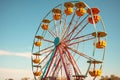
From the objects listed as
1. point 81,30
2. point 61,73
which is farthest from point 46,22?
point 61,73

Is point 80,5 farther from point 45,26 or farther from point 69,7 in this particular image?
point 45,26

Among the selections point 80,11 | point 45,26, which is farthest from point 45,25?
point 80,11

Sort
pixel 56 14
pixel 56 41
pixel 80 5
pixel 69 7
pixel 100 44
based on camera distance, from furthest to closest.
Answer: pixel 56 14 → pixel 69 7 → pixel 56 41 → pixel 80 5 → pixel 100 44

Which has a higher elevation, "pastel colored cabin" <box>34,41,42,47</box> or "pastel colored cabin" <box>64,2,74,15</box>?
"pastel colored cabin" <box>64,2,74,15</box>

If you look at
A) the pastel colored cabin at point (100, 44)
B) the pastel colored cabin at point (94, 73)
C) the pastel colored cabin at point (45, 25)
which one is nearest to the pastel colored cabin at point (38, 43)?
the pastel colored cabin at point (45, 25)

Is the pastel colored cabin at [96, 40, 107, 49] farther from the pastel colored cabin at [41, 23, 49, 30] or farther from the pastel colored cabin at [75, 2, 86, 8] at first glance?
the pastel colored cabin at [41, 23, 49, 30]

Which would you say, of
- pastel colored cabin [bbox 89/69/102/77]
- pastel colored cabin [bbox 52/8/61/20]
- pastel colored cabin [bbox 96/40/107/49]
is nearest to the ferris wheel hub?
pastel colored cabin [bbox 52/8/61/20]

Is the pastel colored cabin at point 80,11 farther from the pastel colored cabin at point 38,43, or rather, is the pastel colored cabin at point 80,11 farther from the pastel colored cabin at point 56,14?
the pastel colored cabin at point 38,43

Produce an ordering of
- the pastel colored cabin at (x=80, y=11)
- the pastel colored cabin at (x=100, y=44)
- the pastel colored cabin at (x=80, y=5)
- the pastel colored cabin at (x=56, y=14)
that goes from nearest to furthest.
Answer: the pastel colored cabin at (x=100, y=44), the pastel colored cabin at (x=80, y=5), the pastel colored cabin at (x=80, y=11), the pastel colored cabin at (x=56, y=14)

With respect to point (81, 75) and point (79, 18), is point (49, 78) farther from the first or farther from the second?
point (79, 18)

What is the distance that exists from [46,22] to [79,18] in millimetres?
4123

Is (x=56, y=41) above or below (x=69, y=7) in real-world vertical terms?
below

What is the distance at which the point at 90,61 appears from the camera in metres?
15.7

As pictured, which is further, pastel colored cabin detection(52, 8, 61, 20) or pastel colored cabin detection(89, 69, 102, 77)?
pastel colored cabin detection(52, 8, 61, 20)
